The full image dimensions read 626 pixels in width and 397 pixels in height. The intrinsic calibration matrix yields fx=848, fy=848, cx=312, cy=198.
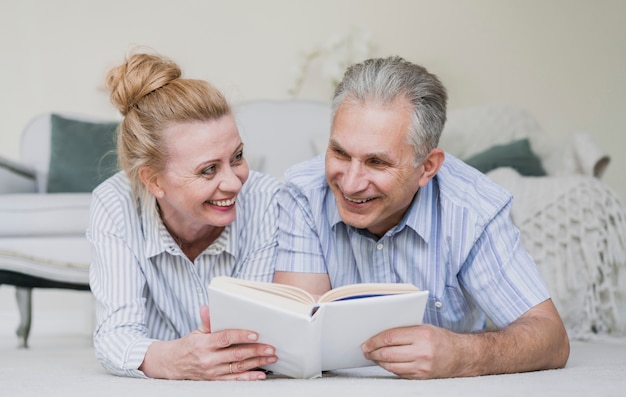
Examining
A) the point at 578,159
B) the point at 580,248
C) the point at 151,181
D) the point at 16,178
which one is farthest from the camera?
the point at 16,178

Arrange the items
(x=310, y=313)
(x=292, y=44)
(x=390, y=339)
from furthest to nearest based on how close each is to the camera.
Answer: (x=292, y=44)
(x=390, y=339)
(x=310, y=313)

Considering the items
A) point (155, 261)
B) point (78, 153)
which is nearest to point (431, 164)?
point (155, 261)

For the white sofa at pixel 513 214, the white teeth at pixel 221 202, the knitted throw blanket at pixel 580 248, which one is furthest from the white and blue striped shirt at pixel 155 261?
the knitted throw blanket at pixel 580 248

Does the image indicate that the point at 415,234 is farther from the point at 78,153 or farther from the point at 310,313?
the point at 78,153

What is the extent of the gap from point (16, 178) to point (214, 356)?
→ 245 centimetres

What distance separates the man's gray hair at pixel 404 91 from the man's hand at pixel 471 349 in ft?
1.28

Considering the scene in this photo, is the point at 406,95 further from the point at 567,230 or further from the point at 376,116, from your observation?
the point at 567,230

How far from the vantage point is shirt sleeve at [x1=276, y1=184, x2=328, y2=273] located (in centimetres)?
192

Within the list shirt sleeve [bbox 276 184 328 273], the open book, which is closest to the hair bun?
shirt sleeve [bbox 276 184 328 273]

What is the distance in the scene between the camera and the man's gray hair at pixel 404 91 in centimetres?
172

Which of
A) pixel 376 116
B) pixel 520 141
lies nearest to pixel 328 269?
pixel 376 116

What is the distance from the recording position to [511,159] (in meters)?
3.19

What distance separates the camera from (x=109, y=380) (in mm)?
1652

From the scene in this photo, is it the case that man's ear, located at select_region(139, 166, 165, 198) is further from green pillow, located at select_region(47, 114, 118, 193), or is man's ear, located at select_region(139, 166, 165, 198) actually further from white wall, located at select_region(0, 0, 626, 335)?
white wall, located at select_region(0, 0, 626, 335)
